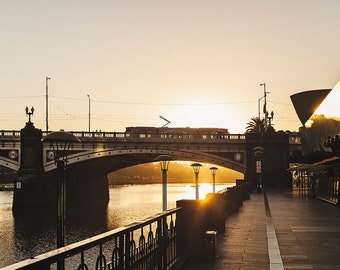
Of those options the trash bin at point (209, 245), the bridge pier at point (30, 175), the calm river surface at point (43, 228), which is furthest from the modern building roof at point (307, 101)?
the bridge pier at point (30, 175)

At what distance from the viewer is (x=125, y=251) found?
7.54 metres

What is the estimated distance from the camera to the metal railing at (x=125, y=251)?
15.6 ft

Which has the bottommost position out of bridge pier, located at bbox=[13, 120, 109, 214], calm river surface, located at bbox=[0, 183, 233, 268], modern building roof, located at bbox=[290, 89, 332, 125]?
calm river surface, located at bbox=[0, 183, 233, 268]

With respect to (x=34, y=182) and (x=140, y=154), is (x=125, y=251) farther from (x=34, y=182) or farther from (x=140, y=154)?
(x=140, y=154)

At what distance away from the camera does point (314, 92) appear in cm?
4519

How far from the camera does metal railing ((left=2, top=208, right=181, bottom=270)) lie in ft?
15.6

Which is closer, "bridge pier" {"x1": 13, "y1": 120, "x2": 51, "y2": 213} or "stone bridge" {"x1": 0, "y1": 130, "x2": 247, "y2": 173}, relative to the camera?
"bridge pier" {"x1": 13, "y1": 120, "x2": 51, "y2": 213}

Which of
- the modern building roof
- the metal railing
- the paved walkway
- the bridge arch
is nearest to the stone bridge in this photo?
the bridge arch

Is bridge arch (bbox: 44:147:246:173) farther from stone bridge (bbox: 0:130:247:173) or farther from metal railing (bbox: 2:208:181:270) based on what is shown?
metal railing (bbox: 2:208:181:270)

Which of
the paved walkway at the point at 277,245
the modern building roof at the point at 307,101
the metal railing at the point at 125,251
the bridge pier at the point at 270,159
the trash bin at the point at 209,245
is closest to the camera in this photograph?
the metal railing at the point at 125,251

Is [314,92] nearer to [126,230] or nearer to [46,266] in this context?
[126,230]

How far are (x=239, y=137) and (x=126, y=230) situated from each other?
67.5 m

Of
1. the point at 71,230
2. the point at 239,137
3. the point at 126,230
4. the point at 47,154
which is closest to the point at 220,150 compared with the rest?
the point at 239,137

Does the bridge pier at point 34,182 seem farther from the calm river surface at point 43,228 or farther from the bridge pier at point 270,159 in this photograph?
the bridge pier at point 270,159
